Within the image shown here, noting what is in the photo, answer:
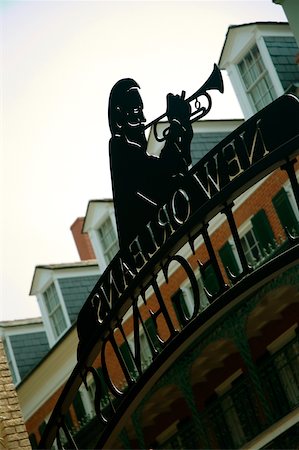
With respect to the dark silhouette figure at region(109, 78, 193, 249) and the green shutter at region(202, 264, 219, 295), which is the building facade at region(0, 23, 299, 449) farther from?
the dark silhouette figure at region(109, 78, 193, 249)

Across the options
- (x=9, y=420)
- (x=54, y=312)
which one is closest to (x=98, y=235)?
(x=54, y=312)

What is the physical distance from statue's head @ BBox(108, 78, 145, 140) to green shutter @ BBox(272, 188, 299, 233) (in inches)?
635

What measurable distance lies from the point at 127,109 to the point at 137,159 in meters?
0.47

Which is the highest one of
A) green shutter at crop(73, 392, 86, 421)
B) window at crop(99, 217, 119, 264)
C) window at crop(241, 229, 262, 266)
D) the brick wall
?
window at crop(99, 217, 119, 264)

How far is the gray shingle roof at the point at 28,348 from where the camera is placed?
3956 cm

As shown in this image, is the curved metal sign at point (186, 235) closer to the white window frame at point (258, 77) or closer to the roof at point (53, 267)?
the white window frame at point (258, 77)

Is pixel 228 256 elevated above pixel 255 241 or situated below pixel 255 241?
above

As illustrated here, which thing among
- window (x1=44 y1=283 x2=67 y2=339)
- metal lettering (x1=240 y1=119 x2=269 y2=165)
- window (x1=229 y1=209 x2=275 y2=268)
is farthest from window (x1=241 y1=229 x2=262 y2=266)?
metal lettering (x1=240 y1=119 x2=269 y2=165)

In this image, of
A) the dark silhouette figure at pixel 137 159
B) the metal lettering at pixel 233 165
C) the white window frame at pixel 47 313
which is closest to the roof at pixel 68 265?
the white window frame at pixel 47 313

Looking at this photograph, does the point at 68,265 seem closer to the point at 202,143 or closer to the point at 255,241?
the point at 202,143

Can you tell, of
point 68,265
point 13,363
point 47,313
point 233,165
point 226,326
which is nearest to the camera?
point 233,165

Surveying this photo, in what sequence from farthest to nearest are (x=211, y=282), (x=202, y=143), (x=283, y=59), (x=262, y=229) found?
(x=202, y=143), (x=211, y=282), (x=262, y=229), (x=283, y=59)

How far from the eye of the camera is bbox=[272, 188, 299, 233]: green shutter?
26.9 metres

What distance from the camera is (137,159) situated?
10.6 meters
